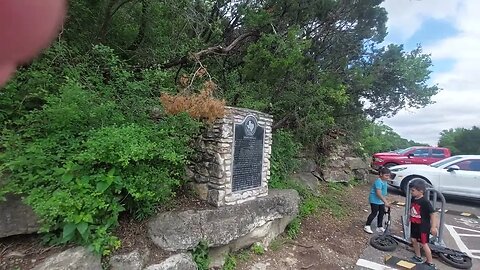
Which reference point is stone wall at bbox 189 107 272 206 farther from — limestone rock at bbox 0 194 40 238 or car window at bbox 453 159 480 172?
car window at bbox 453 159 480 172

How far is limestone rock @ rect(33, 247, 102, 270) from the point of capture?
8.09ft

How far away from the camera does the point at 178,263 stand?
2986 mm

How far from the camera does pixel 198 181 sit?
4.05 metres

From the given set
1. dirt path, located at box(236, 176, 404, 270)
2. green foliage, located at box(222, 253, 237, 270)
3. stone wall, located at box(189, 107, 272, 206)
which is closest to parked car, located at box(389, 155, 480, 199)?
dirt path, located at box(236, 176, 404, 270)

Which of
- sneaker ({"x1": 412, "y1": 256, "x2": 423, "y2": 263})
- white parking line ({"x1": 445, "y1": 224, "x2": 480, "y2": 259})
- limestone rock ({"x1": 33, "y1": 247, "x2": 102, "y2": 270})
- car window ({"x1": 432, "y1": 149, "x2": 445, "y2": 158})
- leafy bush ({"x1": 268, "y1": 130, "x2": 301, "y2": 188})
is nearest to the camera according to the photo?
limestone rock ({"x1": 33, "y1": 247, "x2": 102, "y2": 270})

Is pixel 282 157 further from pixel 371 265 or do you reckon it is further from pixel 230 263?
pixel 230 263

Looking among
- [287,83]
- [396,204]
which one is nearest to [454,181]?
[396,204]

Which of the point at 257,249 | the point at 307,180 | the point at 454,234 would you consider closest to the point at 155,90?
the point at 257,249

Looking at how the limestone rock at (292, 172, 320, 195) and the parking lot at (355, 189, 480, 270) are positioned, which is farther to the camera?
the limestone rock at (292, 172, 320, 195)

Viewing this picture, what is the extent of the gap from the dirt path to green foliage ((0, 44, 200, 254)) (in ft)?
6.00

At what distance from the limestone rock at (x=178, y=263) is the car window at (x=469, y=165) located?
8115 millimetres

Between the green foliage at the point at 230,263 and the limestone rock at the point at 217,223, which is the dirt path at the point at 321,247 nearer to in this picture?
the green foliage at the point at 230,263

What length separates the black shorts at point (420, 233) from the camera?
3887mm

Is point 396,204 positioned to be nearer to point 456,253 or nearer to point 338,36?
point 456,253
